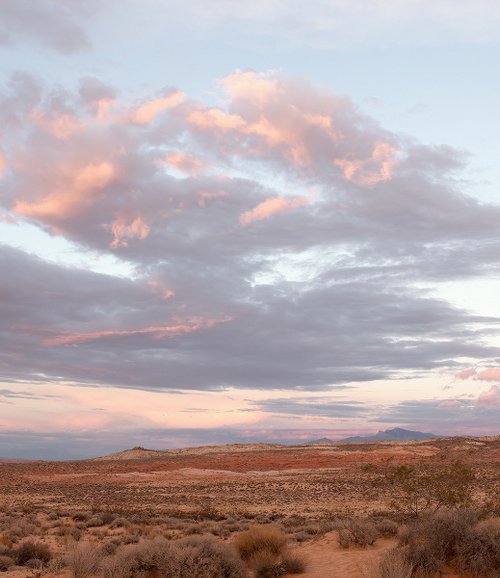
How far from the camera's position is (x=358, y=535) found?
17422mm

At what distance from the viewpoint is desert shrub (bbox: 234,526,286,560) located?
15500mm

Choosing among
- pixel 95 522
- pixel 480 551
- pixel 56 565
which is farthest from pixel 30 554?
pixel 480 551

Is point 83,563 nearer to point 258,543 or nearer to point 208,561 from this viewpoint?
point 208,561

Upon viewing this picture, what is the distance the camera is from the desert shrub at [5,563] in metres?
15.8

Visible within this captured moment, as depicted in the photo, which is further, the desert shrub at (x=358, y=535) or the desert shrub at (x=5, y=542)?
the desert shrub at (x=5, y=542)

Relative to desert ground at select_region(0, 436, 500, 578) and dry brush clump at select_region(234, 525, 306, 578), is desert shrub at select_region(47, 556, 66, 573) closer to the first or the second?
desert ground at select_region(0, 436, 500, 578)

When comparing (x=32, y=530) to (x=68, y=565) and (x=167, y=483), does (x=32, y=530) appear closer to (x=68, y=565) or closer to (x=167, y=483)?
(x=68, y=565)

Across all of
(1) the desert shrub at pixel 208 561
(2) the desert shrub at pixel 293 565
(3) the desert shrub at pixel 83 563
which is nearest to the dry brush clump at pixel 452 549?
(2) the desert shrub at pixel 293 565

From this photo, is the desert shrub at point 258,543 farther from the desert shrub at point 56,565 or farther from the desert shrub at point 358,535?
the desert shrub at point 56,565

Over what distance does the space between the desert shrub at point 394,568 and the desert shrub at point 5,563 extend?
402 inches

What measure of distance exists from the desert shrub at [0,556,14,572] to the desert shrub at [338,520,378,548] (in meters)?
9.59

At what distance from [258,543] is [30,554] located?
22.7ft

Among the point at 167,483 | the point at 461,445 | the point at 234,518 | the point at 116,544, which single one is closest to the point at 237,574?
the point at 116,544

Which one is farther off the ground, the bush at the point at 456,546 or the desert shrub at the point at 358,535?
the bush at the point at 456,546
